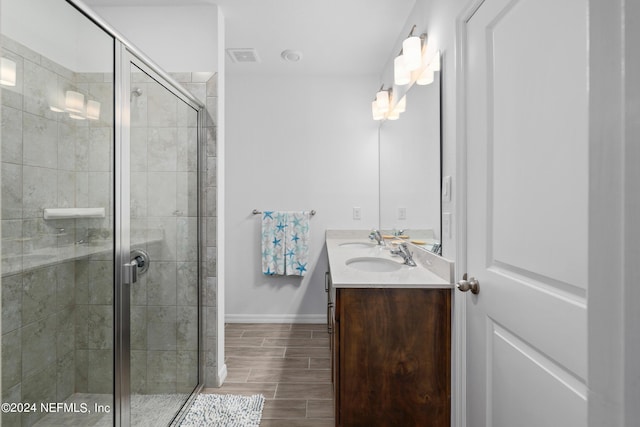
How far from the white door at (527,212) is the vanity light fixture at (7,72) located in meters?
1.42

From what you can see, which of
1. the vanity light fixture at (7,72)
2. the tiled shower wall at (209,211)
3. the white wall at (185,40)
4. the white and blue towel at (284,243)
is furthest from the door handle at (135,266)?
the white and blue towel at (284,243)

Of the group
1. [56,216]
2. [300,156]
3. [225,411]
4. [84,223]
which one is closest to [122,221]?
[84,223]

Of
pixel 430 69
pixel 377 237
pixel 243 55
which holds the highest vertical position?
pixel 243 55

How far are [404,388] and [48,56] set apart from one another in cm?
179

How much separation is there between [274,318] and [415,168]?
205cm

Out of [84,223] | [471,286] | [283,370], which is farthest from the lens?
[283,370]

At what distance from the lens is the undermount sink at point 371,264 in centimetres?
218

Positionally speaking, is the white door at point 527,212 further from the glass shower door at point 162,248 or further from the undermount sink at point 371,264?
the glass shower door at point 162,248

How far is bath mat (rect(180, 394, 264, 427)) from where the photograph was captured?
186 centimetres

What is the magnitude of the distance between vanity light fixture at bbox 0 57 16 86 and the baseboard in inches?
111

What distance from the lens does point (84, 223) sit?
125 centimetres

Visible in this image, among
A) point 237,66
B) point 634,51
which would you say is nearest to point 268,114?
point 237,66

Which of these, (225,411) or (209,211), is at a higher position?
(209,211)

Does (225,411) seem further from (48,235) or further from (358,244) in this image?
(358,244)
